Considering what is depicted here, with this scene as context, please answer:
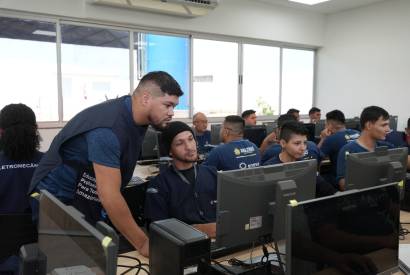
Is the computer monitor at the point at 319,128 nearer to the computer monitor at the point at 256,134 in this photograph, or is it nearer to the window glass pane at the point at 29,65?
the computer monitor at the point at 256,134

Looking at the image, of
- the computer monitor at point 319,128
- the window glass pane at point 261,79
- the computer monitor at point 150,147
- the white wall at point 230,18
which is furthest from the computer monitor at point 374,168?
the window glass pane at point 261,79

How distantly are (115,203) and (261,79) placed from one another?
6.46 m

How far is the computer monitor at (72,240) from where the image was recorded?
707mm

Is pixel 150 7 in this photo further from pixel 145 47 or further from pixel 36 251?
pixel 36 251

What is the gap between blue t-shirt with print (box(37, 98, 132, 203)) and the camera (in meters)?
1.53

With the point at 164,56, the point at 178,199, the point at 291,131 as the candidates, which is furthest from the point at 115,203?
the point at 164,56

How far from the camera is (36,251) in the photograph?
104cm

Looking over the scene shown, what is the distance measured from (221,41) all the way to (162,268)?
6.08 m

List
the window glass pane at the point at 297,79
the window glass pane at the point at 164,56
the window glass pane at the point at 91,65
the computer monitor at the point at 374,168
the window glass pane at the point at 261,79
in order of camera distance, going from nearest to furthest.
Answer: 1. the computer monitor at the point at 374,168
2. the window glass pane at the point at 91,65
3. the window glass pane at the point at 164,56
4. the window glass pane at the point at 261,79
5. the window glass pane at the point at 297,79

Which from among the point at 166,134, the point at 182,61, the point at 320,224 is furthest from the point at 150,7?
the point at 320,224

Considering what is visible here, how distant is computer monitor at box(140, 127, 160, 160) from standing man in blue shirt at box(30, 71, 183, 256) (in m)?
2.26

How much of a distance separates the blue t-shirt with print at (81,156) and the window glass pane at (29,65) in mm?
3914

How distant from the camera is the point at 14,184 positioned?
2.13 m

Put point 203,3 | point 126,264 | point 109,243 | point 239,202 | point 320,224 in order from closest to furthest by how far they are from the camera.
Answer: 1. point 109,243
2. point 320,224
3. point 239,202
4. point 126,264
5. point 203,3
